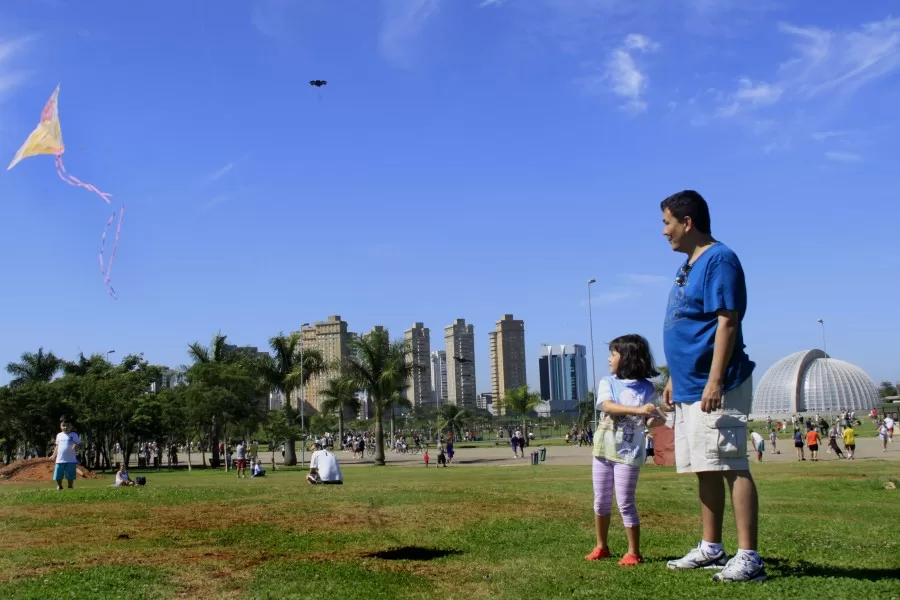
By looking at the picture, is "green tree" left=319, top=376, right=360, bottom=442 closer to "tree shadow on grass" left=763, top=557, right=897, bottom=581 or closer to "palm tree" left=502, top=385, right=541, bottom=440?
"palm tree" left=502, top=385, right=541, bottom=440

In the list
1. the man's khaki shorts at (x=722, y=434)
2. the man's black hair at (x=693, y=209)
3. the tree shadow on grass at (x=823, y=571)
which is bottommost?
the tree shadow on grass at (x=823, y=571)

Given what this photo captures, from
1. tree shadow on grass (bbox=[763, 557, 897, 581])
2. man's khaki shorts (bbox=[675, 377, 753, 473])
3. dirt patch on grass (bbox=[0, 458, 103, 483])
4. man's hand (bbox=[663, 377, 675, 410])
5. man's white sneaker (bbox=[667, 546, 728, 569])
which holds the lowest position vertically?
dirt patch on grass (bbox=[0, 458, 103, 483])

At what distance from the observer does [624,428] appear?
6.14 meters

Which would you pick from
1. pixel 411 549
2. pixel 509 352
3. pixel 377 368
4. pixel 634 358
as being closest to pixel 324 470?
pixel 411 549

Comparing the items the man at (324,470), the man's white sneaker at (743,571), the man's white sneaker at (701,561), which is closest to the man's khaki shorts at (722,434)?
the man's white sneaker at (743,571)

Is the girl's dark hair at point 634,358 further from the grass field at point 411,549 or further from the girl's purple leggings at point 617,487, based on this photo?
the grass field at point 411,549

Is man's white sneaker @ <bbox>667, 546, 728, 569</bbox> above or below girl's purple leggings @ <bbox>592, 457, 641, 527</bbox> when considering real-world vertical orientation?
below

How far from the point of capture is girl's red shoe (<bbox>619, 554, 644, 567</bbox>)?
5832 millimetres

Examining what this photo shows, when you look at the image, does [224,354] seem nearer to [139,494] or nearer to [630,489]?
[139,494]

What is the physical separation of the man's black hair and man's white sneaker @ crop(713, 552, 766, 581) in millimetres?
2092

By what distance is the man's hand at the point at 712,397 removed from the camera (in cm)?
492

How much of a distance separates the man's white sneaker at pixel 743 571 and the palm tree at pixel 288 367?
49.2 m

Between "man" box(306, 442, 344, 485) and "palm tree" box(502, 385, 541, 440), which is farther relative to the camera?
"palm tree" box(502, 385, 541, 440)

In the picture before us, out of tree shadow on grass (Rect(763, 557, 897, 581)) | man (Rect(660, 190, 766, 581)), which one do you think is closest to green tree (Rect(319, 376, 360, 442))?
tree shadow on grass (Rect(763, 557, 897, 581))
